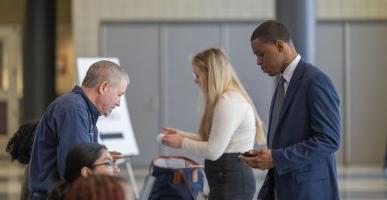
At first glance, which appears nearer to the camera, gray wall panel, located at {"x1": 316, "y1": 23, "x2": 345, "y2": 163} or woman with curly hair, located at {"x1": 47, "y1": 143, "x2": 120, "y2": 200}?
woman with curly hair, located at {"x1": 47, "y1": 143, "x2": 120, "y2": 200}

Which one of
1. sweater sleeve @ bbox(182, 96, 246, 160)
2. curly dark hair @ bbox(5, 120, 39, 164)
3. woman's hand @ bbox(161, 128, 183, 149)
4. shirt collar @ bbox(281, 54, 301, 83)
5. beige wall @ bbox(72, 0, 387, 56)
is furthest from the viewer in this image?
beige wall @ bbox(72, 0, 387, 56)

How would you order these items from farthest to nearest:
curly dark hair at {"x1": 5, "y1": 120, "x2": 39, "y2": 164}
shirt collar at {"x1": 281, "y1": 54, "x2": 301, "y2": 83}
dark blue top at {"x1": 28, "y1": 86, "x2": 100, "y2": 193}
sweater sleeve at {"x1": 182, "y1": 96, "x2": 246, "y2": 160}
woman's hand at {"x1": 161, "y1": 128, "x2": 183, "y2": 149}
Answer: woman's hand at {"x1": 161, "y1": 128, "x2": 183, "y2": 149} < sweater sleeve at {"x1": 182, "y1": 96, "x2": 246, "y2": 160} < curly dark hair at {"x1": 5, "y1": 120, "x2": 39, "y2": 164} < shirt collar at {"x1": 281, "y1": 54, "x2": 301, "y2": 83} < dark blue top at {"x1": 28, "y1": 86, "x2": 100, "y2": 193}

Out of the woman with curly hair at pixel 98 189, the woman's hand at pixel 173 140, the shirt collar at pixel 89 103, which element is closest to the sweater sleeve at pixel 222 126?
the woman's hand at pixel 173 140

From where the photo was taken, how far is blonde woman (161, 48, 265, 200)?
3.93 m

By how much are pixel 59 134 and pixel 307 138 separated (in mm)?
986

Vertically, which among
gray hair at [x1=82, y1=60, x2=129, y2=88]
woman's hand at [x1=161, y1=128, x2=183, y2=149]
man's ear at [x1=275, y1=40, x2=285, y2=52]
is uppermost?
man's ear at [x1=275, y1=40, x2=285, y2=52]

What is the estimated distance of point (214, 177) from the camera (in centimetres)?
407

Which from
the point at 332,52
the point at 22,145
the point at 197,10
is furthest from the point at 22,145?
the point at 332,52

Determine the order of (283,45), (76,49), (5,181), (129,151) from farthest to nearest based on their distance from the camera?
(76,49), (5,181), (129,151), (283,45)

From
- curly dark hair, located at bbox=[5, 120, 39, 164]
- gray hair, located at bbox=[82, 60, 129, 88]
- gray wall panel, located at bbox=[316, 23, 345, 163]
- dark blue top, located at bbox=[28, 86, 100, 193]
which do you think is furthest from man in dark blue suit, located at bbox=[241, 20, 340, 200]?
gray wall panel, located at bbox=[316, 23, 345, 163]

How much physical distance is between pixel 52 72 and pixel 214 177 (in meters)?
10.0

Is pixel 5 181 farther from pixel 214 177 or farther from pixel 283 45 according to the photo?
pixel 283 45

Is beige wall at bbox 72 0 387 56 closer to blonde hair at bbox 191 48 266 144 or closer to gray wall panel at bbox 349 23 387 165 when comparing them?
gray wall panel at bbox 349 23 387 165

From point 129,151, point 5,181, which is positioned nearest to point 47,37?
point 5,181
